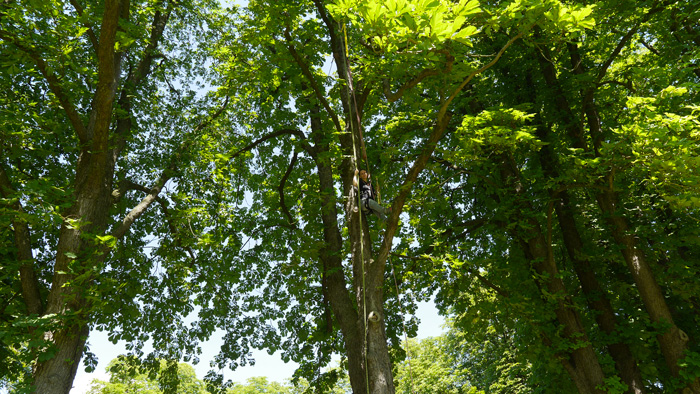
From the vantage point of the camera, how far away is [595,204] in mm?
10367

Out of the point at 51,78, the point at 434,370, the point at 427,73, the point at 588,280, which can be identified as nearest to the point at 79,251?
the point at 51,78

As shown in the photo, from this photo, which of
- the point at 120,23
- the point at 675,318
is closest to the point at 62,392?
the point at 120,23

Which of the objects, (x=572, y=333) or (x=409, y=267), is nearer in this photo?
(x=572, y=333)

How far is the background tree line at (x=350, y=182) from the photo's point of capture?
6.13 m

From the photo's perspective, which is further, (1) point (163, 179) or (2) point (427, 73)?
(1) point (163, 179)

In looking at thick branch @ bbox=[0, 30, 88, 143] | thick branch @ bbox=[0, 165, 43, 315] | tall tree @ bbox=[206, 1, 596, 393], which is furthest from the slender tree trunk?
thick branch @ bbox=[0, 165, 43, 315]

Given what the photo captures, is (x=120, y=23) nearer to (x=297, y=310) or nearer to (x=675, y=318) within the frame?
(x=297, y=310)

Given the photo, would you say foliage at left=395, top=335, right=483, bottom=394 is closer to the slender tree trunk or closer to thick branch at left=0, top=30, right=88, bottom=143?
the slender tree trunk

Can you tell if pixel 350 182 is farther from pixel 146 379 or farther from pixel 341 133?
pixel 146 379

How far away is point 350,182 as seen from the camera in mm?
7418

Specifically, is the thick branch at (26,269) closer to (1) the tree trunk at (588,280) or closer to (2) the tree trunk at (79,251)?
(2) the tree trunk at (79,251)

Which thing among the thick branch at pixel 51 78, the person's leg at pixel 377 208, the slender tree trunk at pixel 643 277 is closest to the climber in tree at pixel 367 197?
the person's leg at pixel 377 208

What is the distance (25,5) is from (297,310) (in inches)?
327

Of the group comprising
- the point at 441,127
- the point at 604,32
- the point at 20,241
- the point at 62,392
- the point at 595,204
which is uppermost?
the point at 604,32
